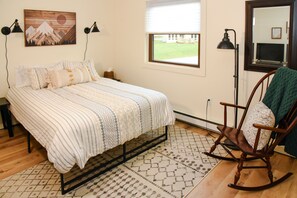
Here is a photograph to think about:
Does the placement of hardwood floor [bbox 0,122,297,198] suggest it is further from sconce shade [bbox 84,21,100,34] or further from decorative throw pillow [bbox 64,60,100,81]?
sconce shade [bbox 84,21,100,34]

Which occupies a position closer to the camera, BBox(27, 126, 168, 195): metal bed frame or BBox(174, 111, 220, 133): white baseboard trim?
BBox(27, 126, 168, 195): metal bed frame

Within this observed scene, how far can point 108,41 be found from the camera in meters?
4.81

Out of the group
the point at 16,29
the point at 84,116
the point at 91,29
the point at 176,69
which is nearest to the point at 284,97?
the point at 176,69

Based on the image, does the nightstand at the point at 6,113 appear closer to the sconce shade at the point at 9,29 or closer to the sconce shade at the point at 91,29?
the sconce shade at the point at 9,29

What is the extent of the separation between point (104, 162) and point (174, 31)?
7.42 ft

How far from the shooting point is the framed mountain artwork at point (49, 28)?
12.2ft

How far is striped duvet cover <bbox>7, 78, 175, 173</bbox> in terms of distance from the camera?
2.24m

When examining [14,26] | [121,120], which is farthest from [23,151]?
[14,26]

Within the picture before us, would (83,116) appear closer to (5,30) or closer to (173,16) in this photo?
(5,30)

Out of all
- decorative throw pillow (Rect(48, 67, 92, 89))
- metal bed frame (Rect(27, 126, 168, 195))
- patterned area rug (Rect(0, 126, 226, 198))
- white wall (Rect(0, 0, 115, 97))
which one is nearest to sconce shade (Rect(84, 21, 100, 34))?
white wall (Rect(0, 0, 115, 97))

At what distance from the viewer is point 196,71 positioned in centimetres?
367

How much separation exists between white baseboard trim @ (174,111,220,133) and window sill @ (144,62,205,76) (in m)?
0.67

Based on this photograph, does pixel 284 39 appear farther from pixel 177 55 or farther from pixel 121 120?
pixel 121 120

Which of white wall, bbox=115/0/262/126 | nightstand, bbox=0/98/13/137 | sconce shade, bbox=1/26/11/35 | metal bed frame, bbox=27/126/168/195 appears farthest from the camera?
sconce shade, bbox=1/26/11/35
